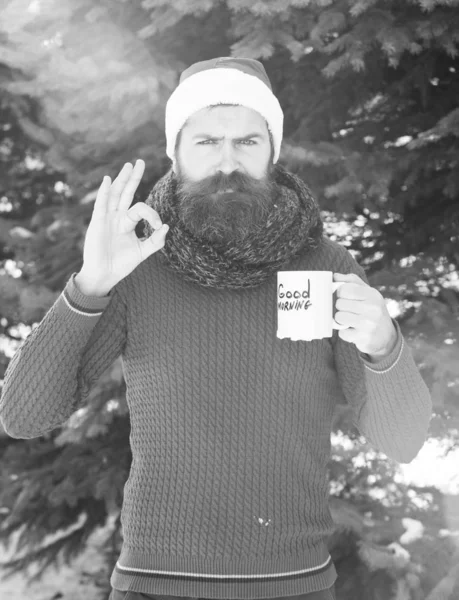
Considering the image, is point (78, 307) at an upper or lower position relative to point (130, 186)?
lower

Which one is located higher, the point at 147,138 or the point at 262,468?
the point at 147,138

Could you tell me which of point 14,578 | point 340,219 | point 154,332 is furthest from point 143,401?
point 14,578

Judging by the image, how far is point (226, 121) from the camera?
1.98 metres

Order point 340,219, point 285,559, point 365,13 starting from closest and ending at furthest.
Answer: point 285,559 → point 365,13 → point 340,219

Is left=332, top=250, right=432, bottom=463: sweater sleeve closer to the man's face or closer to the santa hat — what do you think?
the man's face

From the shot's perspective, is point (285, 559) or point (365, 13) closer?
point (285, 559)

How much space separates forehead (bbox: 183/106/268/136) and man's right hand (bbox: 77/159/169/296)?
42cm

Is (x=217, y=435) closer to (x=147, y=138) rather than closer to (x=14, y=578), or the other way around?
(x=147, y=138)

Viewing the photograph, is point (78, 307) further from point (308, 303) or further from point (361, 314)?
point (361, 314)

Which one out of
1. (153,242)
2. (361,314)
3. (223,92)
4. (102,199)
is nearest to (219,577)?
(361,314)

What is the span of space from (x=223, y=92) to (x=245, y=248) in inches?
21.6

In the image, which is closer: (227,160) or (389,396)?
(389,396)

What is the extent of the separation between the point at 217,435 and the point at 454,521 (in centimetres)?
197

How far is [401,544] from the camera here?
308 centimetres
